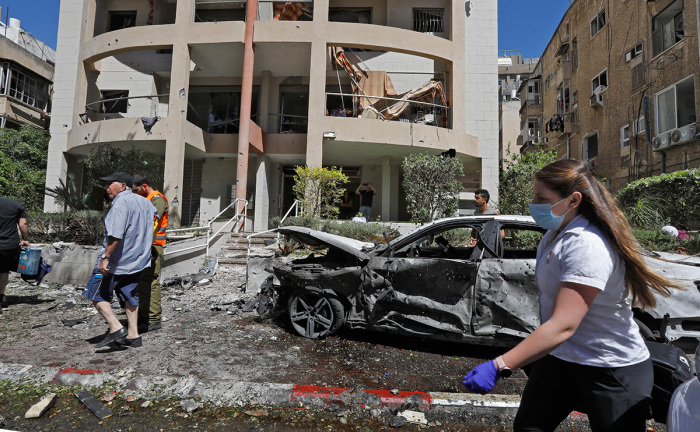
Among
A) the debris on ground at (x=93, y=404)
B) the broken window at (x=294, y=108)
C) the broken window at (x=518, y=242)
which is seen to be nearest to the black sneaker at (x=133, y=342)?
the debris on ground at (x=93, y=404)

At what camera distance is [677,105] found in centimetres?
1324

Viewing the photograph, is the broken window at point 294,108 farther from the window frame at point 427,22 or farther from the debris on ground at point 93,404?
the debris on ground at point 93,404

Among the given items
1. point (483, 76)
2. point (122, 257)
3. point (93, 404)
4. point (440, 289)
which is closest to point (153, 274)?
point (122, 257)

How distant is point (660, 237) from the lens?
7281mm

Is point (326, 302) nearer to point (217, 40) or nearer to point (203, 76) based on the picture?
point (217, 40)

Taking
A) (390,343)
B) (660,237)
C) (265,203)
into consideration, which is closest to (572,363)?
(390,343)

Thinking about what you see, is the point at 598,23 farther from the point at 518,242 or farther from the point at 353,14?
the point at 518,242

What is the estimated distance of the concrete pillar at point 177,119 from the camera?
12289 mm

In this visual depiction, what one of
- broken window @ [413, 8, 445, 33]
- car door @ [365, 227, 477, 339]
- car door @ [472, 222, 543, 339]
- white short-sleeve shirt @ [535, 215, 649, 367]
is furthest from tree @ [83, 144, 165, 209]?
white short-sleeve shirt @ [535, 215, 649, 367]

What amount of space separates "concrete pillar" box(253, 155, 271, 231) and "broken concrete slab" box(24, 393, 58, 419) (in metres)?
11.0

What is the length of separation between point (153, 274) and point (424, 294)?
131 inches

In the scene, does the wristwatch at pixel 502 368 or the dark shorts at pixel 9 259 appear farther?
the dark shorts at pixel 9 259

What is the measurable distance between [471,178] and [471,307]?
14331 millimetres

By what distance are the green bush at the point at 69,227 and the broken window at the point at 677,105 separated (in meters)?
18.2
